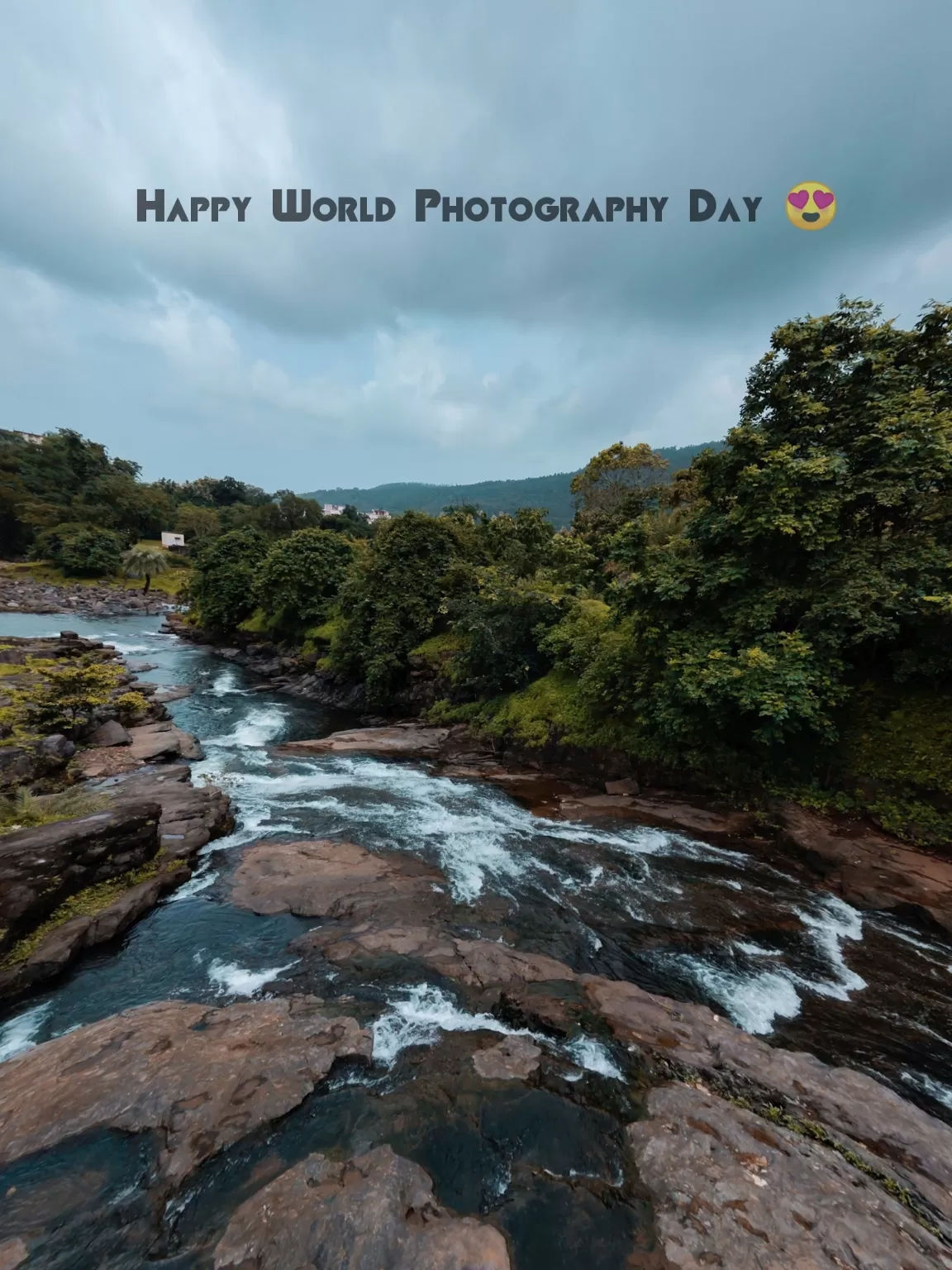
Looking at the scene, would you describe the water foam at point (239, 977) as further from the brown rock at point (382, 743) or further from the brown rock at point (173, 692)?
the brown rock at point (173, 692)

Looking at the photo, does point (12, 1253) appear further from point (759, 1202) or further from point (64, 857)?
point (759, 1202)

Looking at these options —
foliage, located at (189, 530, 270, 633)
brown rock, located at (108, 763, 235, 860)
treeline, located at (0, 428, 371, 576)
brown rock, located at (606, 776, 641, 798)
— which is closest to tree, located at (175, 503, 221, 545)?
treeline, located at (0, 428, 371, 576)

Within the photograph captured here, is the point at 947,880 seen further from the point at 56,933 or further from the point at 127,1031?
the point at 56,933

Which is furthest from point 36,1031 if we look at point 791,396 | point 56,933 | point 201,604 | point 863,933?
point 201,604

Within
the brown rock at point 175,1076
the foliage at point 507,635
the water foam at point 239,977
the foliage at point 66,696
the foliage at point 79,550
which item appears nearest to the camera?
A: the brown rock at point 175,1076

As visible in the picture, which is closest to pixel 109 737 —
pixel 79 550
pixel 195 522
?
pixel 79 550

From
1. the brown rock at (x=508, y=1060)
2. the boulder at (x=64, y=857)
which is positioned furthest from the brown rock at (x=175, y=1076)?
the boulder at (x=64, y=857)
